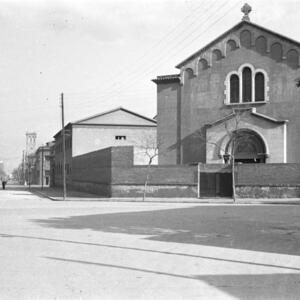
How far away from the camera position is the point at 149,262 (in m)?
9.23

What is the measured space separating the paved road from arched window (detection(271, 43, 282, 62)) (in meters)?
25.5

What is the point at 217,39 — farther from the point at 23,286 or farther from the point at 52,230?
the point at 23,286

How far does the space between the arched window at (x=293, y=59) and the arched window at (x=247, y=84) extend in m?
3.02

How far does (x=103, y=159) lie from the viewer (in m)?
42.2

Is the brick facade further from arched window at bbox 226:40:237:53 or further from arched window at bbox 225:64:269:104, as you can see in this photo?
arched window at bbox 225:64:269:104

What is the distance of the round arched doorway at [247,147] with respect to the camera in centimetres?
3856

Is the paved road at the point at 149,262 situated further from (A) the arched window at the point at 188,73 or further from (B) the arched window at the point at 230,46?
(A) the arched window at the point at 188,73

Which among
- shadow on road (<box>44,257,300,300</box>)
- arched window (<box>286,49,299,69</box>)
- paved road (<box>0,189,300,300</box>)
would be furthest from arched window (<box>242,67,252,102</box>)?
shadow on road (<box>44,257,300,300</box>)

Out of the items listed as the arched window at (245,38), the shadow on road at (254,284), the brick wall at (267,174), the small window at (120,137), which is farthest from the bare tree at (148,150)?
the shadow on road at (254,284)

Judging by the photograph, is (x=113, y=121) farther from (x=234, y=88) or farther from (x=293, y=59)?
(x=293, y=59)

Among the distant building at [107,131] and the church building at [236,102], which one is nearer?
the church building at [236,102]

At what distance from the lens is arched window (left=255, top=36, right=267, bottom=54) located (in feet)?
131

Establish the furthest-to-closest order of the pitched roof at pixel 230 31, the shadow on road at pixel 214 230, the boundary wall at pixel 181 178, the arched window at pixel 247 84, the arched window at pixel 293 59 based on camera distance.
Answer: the arched window at pixel 247 84 < the pitched roof at pixel 230 31 < the arched window at pixel 293 59 < the boundary wall at pixel 181 178 < the shadow on road at pixel 214 230

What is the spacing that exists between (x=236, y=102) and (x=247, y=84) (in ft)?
5.36
